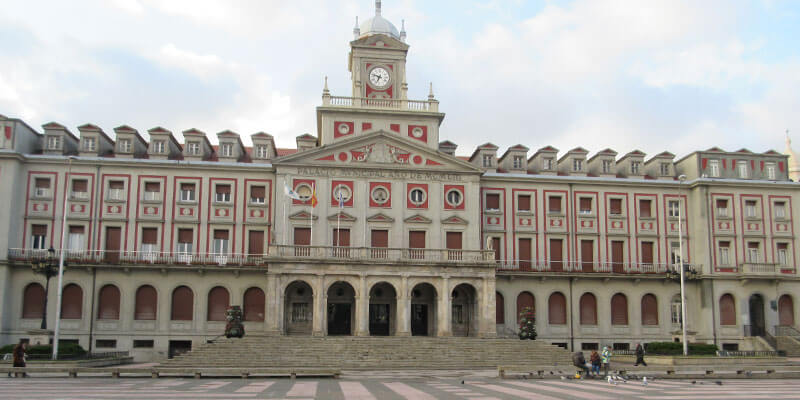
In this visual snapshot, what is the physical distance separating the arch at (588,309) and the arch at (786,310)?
13155mm

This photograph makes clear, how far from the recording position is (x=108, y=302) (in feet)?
156

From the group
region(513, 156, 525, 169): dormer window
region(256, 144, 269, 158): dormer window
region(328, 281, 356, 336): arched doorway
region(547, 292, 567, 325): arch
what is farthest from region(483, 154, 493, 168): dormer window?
region(256, 144, 269, 158): dormer window

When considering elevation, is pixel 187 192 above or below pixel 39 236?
above

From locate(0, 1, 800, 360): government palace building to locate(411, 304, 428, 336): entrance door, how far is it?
0.10 m

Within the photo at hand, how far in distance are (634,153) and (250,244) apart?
2915cm

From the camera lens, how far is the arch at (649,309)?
2040 inches

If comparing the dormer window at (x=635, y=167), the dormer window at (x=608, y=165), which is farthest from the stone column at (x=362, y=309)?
the dormer window at (x=635, y=167)

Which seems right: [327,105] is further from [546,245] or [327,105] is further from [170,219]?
[546,245]

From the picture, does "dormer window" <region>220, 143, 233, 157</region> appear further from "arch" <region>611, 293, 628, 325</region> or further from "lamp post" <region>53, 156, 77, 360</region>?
"arch" <region>611, 293, 628, 325</region>

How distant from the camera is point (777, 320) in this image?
51.2 meters

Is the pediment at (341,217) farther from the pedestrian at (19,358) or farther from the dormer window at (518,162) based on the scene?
the pedestrian at (19,358)

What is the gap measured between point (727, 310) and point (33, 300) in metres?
46.8

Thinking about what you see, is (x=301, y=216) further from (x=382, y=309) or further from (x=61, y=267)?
(x=61, y=267)

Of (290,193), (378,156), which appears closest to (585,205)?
(378,156)
